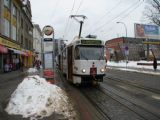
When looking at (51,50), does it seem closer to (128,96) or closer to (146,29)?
(128,96)

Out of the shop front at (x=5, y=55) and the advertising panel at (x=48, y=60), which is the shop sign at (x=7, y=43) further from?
the advertising panel at (x=48, y=60)

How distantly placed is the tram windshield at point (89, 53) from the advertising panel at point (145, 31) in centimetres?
6031

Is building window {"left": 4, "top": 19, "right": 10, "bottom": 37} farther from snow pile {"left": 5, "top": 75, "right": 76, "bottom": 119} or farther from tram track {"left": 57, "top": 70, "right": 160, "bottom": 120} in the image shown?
snow pile {"left": 5, "top": 75, "right": 76, "bottom": 119}

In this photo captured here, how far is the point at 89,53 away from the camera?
20359mm

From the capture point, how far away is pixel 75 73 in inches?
803

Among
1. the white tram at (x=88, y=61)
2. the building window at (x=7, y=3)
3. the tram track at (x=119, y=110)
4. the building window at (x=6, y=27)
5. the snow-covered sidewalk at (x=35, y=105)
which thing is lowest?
the tram track at (x=119, y=110)

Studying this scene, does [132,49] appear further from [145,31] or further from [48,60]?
[48,60]

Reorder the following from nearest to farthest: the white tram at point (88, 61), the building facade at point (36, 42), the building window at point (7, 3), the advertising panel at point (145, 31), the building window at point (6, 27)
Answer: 1. the white tram at point (88, 61)
2. the building window at point (6, 27)
3. the building window at point (7, 3)
4. the advertising panel at point (145, 31)
5. the building facade at point (36, 42)

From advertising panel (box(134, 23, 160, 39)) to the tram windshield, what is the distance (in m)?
60.3

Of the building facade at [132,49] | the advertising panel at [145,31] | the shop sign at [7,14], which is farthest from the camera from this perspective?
the building facade at [132,49]

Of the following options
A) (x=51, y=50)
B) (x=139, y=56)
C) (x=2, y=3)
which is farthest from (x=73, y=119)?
(x=139, y=56)

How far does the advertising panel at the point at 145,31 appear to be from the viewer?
260ft

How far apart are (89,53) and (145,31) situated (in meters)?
61.9

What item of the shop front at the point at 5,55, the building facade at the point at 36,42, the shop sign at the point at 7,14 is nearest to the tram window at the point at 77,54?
the shop front at the point at 5,55
